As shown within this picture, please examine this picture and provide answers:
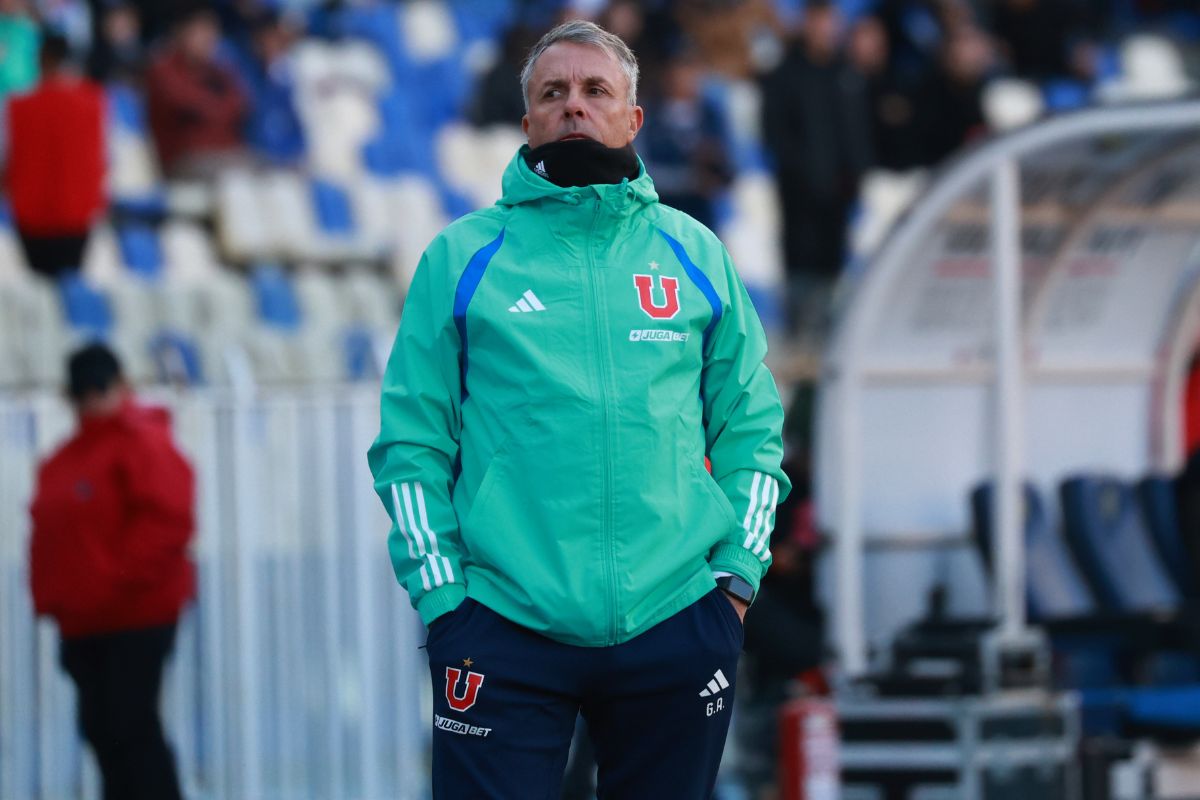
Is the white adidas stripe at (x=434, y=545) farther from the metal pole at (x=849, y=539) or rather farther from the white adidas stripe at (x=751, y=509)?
the metal pole at (x=849, y=539)

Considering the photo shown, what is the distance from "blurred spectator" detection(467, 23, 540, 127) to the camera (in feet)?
47.7

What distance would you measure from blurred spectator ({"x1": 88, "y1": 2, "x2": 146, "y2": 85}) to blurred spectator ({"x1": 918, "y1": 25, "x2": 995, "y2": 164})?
17.8 feet

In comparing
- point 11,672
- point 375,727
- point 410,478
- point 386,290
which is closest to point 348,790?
point 375,727

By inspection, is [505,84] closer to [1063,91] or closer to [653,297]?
[1063,91]

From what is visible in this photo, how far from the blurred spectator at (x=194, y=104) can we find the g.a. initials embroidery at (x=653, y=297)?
9479mm

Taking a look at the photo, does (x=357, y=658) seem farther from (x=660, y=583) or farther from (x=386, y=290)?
(x=386, y=290)

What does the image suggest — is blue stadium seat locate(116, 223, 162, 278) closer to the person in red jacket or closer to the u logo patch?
the person in red jacket

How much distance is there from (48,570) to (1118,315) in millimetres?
5669

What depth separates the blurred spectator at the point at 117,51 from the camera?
13977mm

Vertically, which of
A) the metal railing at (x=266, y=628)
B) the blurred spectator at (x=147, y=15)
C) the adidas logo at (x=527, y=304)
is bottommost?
the metal railing at (x=266, y=628)

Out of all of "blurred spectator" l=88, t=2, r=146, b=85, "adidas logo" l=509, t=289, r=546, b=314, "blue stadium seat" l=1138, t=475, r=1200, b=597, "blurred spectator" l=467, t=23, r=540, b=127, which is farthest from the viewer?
"blurred spectator" l=467, t=23, r=540, b=127

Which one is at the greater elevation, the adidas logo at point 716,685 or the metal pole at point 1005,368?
the metal pole at point 1005,368

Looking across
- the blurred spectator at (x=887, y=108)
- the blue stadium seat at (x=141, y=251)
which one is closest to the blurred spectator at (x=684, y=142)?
the blurred spectator at (x=887, y=108)

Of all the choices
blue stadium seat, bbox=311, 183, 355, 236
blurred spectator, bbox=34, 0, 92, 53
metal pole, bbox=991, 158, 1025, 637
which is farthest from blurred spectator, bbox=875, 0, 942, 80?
metal pole, bbox=991, 158, 1025, 637
